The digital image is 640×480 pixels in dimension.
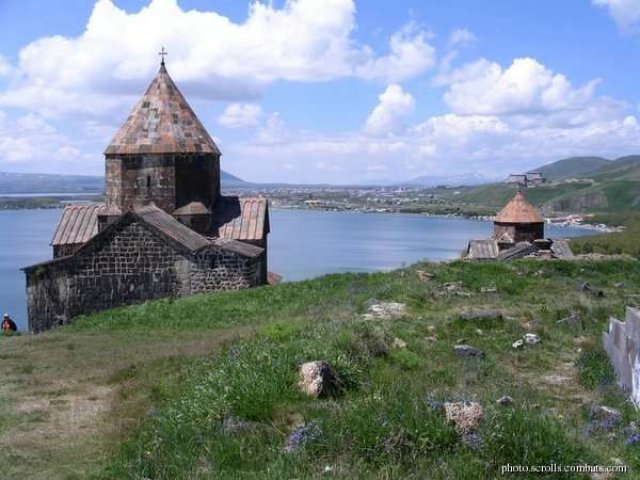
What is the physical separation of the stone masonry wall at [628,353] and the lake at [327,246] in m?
26.2

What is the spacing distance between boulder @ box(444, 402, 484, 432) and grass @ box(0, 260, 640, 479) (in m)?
0.05

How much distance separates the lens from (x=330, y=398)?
5.01 metres

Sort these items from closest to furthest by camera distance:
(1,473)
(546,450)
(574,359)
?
(546,450)
(1,473)
(574,359)

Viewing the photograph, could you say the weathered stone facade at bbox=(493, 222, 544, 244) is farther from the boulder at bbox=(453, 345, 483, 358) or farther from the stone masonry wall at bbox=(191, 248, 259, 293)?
the boulder at bbox=(453, 345, 483, 358)

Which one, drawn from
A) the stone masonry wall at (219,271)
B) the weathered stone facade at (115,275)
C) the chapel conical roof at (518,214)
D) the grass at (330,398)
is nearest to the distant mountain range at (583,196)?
the chapel conical roof at (518,214)

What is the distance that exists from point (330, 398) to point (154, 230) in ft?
36.1

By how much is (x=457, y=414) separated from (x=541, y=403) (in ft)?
3.89

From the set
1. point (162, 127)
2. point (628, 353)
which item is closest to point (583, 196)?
point (162, 127)

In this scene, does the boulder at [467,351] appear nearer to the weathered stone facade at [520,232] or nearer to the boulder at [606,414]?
the boulder at [606,414]

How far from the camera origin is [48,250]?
59281 millimetres

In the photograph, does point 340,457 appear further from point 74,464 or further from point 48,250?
point 48,250

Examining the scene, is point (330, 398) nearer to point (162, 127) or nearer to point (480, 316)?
point (480, 316)

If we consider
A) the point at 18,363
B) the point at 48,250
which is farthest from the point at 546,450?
the point at 48,250

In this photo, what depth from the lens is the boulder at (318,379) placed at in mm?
5012
